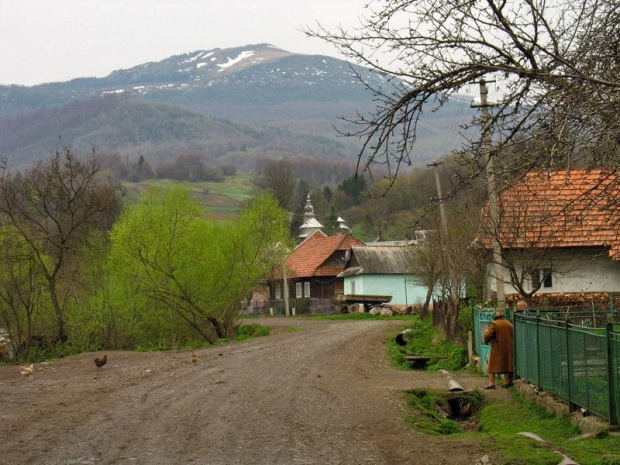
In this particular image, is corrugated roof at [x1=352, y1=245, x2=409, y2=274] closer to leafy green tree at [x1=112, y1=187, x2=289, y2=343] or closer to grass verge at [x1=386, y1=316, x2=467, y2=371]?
leafy green tree at [x1=112, y1=187, x2=289, y2=343]

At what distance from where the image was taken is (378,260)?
224ft

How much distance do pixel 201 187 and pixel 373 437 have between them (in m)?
165

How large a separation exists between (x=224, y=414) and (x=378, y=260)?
174 feet

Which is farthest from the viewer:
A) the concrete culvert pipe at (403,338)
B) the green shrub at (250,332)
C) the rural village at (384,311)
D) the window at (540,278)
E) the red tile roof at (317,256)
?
the red tile roof at (317,256)

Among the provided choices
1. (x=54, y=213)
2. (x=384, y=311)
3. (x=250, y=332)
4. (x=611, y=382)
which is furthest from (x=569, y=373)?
(x=384, y=311)

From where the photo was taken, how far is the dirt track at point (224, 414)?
1206 cm

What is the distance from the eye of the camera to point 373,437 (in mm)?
13445

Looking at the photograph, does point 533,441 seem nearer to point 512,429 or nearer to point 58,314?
point 512,429

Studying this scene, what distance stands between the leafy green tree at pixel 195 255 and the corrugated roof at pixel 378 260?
25.9 metres

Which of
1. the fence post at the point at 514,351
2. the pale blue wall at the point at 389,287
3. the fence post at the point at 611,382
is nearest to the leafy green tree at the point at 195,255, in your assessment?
the fence post at the point at 514,351

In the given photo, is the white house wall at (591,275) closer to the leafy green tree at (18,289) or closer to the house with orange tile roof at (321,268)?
the leafy green tree at (18,289)

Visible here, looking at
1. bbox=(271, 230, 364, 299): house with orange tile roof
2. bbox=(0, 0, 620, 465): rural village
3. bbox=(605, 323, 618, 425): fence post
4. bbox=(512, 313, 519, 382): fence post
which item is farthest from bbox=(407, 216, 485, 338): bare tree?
bbox=(271, 230, 364, 299): house with orange tile roof

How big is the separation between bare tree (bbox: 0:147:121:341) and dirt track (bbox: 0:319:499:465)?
1046 centimetres

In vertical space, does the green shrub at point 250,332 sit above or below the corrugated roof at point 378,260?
below
